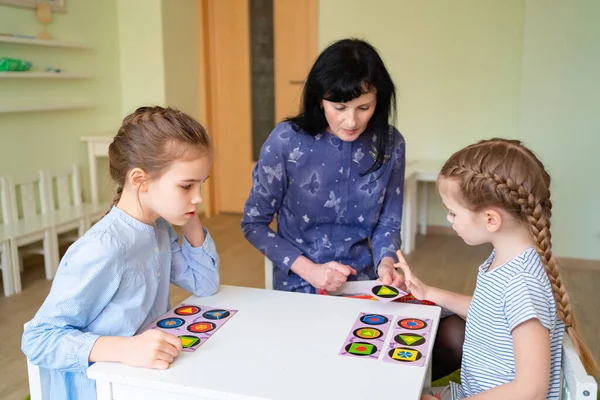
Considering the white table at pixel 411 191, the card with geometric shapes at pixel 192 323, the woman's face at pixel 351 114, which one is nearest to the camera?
the card with geometric shapes at pixel 192 323

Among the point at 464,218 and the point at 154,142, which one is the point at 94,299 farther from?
the point at 464,218

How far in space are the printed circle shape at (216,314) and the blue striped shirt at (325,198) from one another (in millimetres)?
452

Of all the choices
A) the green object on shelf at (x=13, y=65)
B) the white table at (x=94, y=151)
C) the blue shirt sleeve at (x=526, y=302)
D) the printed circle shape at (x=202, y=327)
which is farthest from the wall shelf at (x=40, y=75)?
the blue shirt sleeve at (x=526, y=302)

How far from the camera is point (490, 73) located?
4.26m

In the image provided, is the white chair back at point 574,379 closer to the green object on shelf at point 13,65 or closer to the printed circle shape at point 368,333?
the printed circle shape at point 368,333

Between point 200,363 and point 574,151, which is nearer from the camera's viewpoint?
point 200,363

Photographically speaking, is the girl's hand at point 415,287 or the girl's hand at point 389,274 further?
the girl's hand at point 389,274

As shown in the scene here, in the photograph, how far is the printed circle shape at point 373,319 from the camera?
51.2 inches

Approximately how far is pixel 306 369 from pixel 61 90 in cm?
347

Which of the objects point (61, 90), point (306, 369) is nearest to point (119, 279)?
point (306, 369)

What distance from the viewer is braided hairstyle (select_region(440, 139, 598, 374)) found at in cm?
116

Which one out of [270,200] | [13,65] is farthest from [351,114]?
[13,65]

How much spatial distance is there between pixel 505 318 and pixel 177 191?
69 cm

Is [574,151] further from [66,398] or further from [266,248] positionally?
[66,398]
